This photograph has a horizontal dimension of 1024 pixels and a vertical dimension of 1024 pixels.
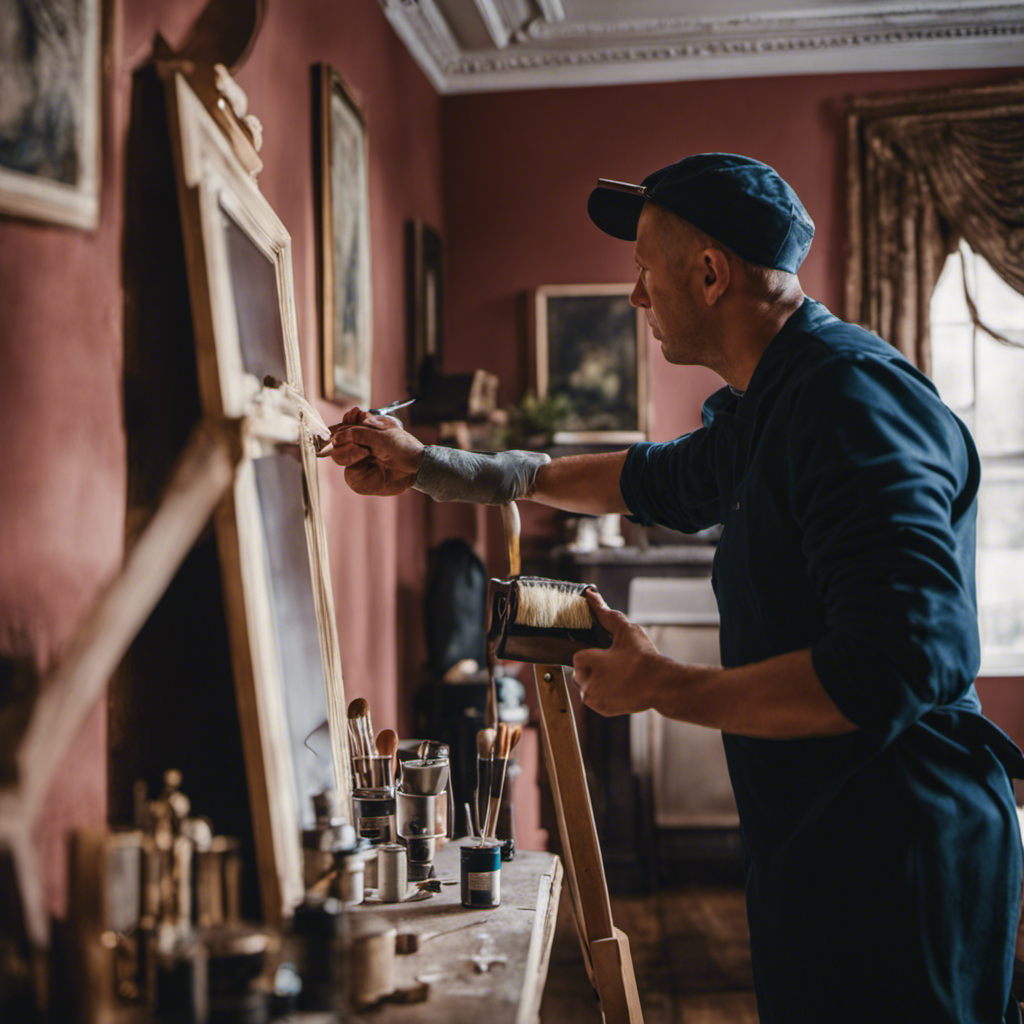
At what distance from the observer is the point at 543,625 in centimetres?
145

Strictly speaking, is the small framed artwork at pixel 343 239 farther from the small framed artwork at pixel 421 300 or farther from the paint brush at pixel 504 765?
the paint brush at pixel 504 765

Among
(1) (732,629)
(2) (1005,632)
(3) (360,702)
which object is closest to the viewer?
(1) (732,629)

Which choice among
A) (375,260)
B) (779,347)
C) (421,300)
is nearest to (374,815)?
(779,347)

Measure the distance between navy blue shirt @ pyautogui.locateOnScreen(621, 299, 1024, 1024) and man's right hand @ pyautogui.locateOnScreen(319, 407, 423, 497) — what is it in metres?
0.59

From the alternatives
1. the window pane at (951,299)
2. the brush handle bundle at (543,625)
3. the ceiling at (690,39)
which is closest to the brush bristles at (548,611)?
the brush handle bundle at (543,625)

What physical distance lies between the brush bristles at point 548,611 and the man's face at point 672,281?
1.39ft

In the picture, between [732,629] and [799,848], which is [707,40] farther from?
[799,848]

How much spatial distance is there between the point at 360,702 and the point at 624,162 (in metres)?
3.34

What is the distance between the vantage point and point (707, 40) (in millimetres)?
4016

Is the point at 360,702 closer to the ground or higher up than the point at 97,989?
higher up

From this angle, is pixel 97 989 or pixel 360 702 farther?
pixel 360 702

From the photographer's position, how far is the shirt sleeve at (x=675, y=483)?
173 cm

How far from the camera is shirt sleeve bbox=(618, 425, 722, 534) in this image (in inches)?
68.0

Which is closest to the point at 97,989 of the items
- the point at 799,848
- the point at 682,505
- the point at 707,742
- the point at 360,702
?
the point at 360,702
